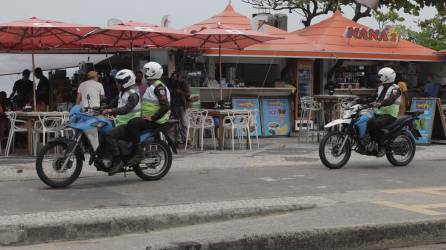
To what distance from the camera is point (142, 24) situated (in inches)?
519

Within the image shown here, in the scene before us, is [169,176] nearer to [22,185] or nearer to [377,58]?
[22,185]

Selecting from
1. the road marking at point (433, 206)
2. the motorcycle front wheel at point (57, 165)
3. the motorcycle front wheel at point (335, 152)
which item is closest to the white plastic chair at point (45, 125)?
the motorcycle front wheel at point (57, 165)

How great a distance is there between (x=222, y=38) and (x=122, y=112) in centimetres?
633

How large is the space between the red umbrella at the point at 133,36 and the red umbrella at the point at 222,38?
0.43 m

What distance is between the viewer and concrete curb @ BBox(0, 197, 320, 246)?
6.32 meters

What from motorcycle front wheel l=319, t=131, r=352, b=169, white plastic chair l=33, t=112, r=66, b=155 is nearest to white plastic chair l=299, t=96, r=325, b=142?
motorcycle front wheel l=319, t=131, r=352, b=169

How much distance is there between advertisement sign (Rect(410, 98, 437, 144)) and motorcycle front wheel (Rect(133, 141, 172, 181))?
7.98 metres

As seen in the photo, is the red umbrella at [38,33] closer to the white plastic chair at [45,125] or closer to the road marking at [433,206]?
the white plastic chair at [45,125]

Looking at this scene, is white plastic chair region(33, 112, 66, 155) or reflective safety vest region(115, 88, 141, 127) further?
white plastic chair region(33, 112, 66, 155)

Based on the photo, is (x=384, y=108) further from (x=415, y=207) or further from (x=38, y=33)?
(x=38, y=33)

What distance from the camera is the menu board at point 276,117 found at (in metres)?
17.2

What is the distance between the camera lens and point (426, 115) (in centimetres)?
1534

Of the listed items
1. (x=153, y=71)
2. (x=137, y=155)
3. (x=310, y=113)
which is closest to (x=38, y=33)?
(x=153, y=71)

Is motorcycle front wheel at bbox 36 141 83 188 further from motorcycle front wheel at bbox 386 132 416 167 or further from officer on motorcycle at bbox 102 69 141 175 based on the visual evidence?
motorcycle front wheel at bbox 386 132 416 167
